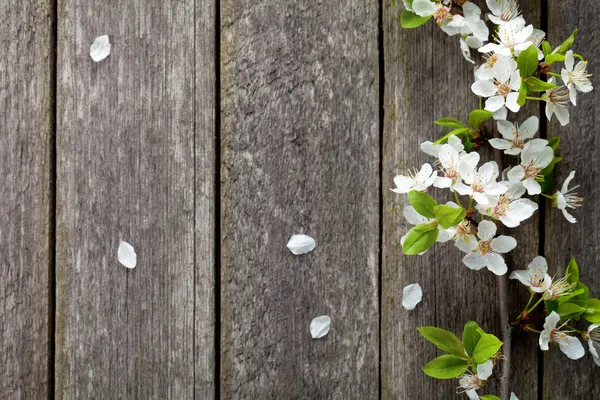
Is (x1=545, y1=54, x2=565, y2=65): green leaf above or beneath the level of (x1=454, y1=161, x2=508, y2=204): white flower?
above

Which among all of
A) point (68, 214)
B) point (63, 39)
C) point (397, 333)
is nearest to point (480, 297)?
point (397, 333)

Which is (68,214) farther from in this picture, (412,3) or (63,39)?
(412,3)

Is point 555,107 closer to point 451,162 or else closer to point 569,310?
point 451,162

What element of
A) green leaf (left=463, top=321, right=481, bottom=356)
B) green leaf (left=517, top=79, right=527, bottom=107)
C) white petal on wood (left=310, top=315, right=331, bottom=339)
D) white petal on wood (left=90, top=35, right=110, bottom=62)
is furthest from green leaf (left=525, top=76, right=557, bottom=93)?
white petal on wood (left=90, top=35, right=110, bottom=62)

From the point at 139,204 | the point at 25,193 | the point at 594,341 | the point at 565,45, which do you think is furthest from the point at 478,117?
the point at 25,193

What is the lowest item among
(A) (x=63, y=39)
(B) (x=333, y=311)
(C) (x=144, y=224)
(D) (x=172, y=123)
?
(B) (x=333, y=311)

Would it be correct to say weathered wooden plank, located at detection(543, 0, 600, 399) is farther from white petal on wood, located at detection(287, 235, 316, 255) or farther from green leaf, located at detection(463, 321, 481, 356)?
white petal on wood, located at detection(287, 235, 316, 255)

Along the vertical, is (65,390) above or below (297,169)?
below

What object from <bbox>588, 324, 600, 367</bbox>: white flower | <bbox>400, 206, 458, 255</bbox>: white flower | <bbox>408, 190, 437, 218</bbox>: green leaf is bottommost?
<bbox>588, 324, 600, 367</bbox>: white flower
